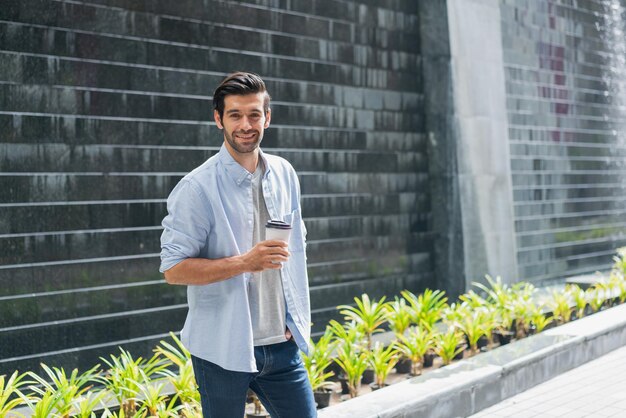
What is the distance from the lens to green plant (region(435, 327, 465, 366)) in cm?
707

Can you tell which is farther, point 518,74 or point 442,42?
point 518,74

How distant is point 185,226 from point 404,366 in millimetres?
4280

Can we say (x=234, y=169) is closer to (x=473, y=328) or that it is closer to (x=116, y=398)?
(x=116, y=398)

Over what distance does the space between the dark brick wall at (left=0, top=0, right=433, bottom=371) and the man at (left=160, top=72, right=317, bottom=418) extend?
3.42 metres

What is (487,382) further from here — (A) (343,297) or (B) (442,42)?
(B) (442,42)

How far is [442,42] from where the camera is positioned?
10.2m

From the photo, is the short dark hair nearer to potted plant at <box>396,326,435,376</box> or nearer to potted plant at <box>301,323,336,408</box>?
potted plant at <box>301,323,336,408</box>

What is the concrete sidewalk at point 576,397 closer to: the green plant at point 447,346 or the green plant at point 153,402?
the green plant at point 447,346

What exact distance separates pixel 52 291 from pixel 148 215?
1140mm

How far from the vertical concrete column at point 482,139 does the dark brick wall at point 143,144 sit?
98 cm

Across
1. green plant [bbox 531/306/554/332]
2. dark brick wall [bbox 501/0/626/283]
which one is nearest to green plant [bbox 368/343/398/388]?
green plant [bbox 531/306/554/332]

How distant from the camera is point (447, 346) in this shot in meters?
7.07

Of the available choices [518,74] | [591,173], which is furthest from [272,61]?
[591,173]

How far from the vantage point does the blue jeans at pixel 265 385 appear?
10.8 feet
